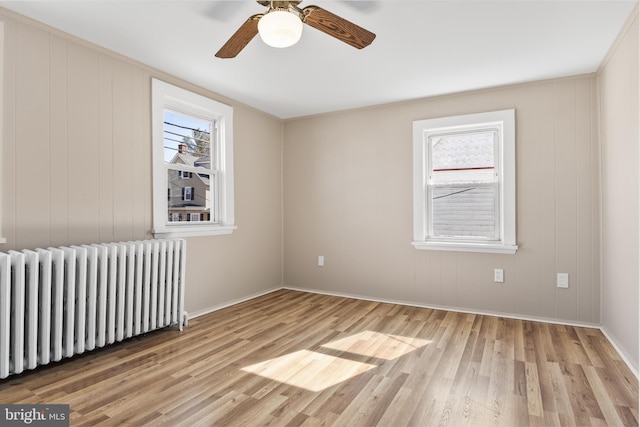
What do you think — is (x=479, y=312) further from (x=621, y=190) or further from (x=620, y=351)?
(x=621, y=190)

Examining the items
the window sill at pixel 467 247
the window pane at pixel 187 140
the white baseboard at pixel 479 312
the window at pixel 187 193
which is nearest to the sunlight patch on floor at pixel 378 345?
the white baseboard at pixel 479 312

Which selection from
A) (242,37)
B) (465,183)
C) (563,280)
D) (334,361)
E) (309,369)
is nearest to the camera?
(242,37)

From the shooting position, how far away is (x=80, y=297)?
2379 millimetres

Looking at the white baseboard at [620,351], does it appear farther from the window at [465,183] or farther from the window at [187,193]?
the window at [187,193]

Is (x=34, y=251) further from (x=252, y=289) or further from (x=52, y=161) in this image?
(x=252, y=289)

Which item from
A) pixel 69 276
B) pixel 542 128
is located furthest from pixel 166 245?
pixel 542 128

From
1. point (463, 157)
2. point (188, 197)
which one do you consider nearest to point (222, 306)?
point (188, 197)

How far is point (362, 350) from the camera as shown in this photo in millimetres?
2688

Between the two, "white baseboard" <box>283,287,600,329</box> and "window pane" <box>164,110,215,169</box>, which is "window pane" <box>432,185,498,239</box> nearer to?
"white baseboard" <box>283,287,600,329</box>

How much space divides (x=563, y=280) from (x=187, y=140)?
3898 millimetres

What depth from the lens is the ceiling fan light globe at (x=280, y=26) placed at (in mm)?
1766

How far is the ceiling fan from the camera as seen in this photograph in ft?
5.83

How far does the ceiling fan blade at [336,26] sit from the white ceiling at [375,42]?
0.79 ft

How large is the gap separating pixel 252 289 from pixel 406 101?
2876 mm
